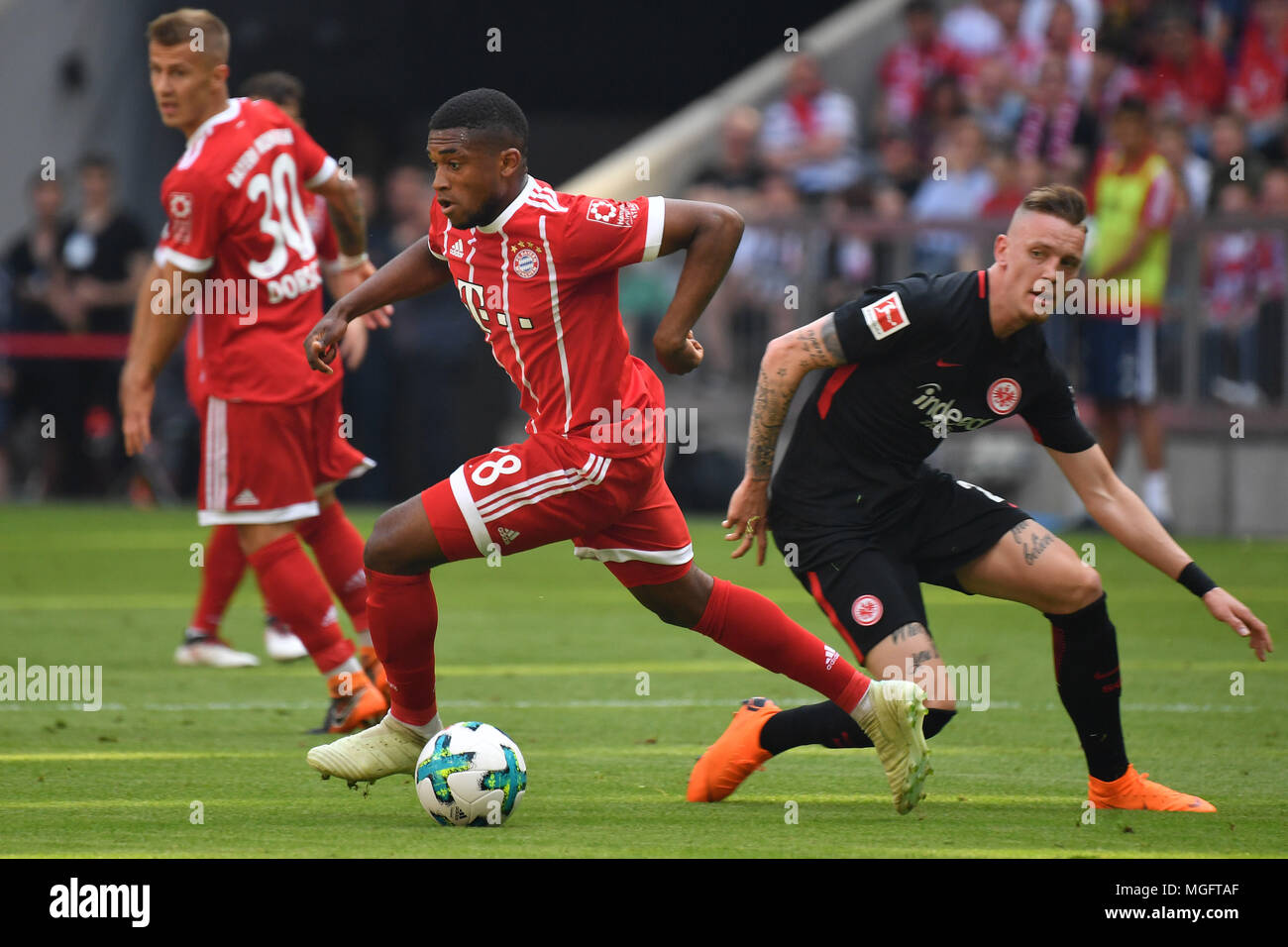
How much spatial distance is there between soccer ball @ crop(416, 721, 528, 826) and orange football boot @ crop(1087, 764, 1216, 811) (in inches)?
68.3

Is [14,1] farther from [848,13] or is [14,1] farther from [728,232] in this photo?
[728,232]

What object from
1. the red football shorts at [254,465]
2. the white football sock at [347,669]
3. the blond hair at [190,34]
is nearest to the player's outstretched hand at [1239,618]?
the white football sock at [347,669]

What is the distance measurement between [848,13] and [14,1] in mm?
8361

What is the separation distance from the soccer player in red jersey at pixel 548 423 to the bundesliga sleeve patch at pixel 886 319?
1.50 ft

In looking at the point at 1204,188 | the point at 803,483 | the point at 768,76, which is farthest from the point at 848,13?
the point at 803,483

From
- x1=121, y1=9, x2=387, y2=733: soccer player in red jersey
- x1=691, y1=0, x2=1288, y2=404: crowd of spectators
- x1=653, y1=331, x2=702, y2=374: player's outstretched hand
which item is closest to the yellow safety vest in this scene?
x1=691, y1=0, x2=1288, y2=404: crowd of spectators

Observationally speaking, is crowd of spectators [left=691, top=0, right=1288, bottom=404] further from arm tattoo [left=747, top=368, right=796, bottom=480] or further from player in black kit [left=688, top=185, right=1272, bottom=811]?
arm tattoo [left=747, top=368, right=796, bottom=480]

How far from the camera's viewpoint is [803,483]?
6191 mm

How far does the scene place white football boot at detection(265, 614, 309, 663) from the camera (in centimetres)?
945

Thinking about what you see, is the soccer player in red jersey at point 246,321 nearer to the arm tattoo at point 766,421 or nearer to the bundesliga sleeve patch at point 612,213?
the arm tattoo at point 766,421

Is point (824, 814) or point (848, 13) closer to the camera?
point (824, 814)

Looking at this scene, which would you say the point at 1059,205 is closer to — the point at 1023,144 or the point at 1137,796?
the point at 1137,796

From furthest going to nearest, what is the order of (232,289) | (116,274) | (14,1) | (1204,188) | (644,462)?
1. (14,1)
2. (116,274)
3. (1204,188)
4. (232,289)
5. (644,462)

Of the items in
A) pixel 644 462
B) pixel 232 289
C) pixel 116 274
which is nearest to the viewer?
pixel 644 462
